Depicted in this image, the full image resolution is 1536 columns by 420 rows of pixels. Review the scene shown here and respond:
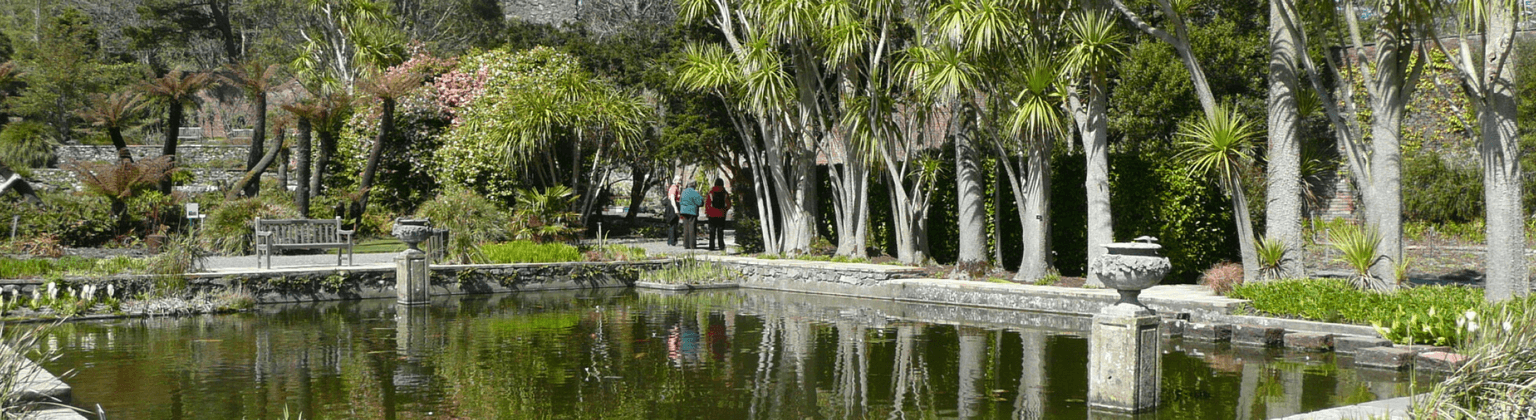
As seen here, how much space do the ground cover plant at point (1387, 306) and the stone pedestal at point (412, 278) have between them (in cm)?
901

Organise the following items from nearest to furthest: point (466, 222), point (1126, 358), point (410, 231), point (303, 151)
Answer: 1. point (1126, 358)
2. point (410, 231)
3. point (466, 222)
4. point (303, 151)

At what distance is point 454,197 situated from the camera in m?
17.9

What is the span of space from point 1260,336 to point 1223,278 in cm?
232

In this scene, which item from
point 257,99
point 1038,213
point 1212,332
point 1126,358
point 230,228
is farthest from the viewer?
point 257,99

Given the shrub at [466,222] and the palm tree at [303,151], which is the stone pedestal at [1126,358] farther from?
the palm tree at [303,151]

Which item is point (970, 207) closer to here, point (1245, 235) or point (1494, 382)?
point (1245, 235)

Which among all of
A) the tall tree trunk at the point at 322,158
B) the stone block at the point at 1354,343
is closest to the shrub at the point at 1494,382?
the stone block at the point at 1354,343

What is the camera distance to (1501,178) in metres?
9.85

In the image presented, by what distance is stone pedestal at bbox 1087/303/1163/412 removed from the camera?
22.2 feet

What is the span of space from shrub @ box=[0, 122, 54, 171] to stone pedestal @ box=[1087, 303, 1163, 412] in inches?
1187

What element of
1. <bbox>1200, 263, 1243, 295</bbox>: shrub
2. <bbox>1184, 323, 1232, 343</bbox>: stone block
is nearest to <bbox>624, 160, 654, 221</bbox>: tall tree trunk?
<bbox>1200, 263, 1243, 295</bbox>: shrub

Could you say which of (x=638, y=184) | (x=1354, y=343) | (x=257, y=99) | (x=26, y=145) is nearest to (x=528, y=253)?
(x=638, y=184)

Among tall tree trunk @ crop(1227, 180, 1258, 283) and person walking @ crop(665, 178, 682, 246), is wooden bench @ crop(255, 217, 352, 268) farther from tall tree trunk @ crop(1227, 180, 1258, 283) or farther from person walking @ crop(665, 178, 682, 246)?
tall tree trunk @ crop(1227, 180, 1258, 283)

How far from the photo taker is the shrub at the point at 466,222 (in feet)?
53.3
